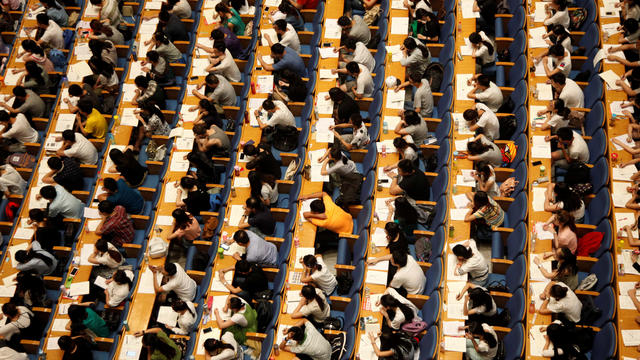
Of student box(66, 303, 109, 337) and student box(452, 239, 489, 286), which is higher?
student box(452, 239, 489, 286)

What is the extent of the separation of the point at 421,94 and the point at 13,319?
821cm

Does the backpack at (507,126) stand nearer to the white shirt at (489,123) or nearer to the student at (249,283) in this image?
the white shirt at (489,123)

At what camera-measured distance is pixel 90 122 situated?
11914 millimetres

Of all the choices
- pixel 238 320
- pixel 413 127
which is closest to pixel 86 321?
pixel 238 320

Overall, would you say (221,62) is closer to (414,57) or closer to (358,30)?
(358,30)

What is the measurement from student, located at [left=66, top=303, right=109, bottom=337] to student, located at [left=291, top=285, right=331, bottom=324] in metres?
3.12

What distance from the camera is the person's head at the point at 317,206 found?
32.1ft

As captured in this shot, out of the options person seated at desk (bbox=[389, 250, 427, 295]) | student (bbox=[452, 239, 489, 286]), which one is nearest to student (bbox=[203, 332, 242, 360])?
person seated at desk (bbox=[389, 250, 427, 295])

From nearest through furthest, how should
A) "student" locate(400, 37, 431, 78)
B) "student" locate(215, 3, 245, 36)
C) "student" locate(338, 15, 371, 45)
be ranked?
"student" locate(400, 37, 431, 78)
"student" locate(338, 15, 371, 45)
"student" locate(215, 3, 245, 36)

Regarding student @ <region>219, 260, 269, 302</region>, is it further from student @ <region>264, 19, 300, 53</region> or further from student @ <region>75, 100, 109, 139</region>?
student @ <region>264, 19, 300, 53</region>

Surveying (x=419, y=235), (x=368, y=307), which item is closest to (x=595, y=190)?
(x=419, y=235)

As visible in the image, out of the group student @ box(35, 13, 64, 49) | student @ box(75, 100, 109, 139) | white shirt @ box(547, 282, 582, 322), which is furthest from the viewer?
student @ box(35, 13, 64, 49)

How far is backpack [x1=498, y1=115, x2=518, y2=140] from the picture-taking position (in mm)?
11062

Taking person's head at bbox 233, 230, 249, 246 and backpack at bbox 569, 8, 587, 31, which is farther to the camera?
backpack at bbox 569, 8, 587, 31
